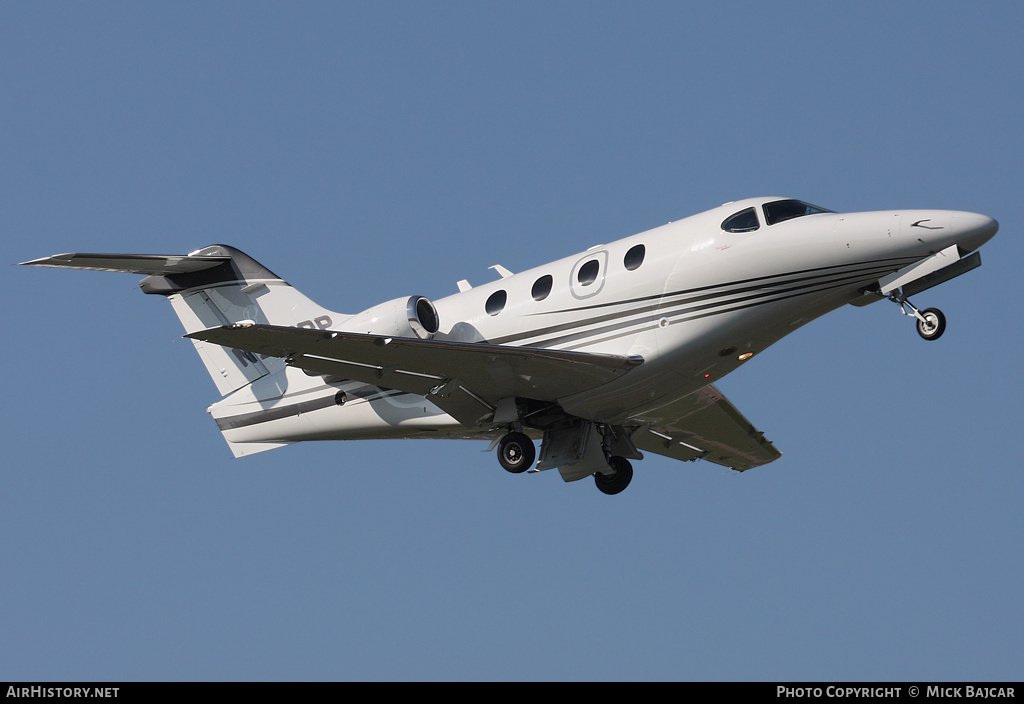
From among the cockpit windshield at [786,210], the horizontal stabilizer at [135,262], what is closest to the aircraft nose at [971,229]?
the cockpit windshield at [786,210]

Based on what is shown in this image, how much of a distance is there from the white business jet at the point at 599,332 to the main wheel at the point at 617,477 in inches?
0.9

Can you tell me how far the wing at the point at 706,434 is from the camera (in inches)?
797

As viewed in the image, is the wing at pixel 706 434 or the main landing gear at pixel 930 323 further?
the wing at pixel 706 434

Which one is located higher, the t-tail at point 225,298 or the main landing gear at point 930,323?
the t-tail at point 225,298

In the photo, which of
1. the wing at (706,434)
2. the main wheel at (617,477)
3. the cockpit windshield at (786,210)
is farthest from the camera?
the wing at (706,434)

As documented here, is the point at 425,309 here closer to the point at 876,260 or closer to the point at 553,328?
the point at 553,328

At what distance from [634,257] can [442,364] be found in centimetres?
310

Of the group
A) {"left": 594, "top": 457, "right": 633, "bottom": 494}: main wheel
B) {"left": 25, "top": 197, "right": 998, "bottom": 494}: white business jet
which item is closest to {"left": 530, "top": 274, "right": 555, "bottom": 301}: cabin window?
{"left": 25, "top": 197, "right": 998, "bottom": 494}: white business jet

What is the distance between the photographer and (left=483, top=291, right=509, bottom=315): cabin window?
727 inches

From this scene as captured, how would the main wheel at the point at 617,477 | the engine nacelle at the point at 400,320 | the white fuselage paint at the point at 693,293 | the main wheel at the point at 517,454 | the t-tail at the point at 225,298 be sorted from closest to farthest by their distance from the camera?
the white fuselage paint at the point at 693,293 → the engine nacelle at the point at 400,320 → the main wheel at the point at 517,454 → the main wheel at the point at 617,477 → the t-tail at the point at 225,298

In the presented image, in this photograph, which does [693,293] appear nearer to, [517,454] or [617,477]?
[517,454]

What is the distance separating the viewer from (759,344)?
1733 centimetres

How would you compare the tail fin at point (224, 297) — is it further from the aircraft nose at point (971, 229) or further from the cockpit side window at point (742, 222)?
the aircraft nose at point (971, 229)
